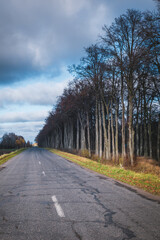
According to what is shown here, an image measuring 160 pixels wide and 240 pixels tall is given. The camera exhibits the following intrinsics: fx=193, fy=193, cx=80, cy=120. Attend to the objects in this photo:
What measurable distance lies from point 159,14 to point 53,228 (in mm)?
12776

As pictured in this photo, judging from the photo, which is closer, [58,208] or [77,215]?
[77,215]

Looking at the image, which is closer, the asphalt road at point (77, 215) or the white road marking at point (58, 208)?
the asphalt road at point (77, 215)

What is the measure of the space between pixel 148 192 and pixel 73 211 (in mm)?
3694

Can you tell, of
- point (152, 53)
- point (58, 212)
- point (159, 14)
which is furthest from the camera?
point (152, 53)

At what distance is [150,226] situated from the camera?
439 cm

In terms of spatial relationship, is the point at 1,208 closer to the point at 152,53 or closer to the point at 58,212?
the point at 58,212

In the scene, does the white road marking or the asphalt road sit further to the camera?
the white road marking

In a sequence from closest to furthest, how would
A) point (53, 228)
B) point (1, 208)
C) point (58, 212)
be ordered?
point (53, 228), point (58, 212), point (1, 208)

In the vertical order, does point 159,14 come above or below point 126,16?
below

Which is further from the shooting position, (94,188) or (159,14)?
(159,14)

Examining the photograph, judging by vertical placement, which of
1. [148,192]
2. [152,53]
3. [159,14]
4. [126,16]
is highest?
[126,16]

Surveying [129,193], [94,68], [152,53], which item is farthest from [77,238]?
[94,68]

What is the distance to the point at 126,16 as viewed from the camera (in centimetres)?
1599

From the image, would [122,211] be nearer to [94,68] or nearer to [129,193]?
[129,193]
